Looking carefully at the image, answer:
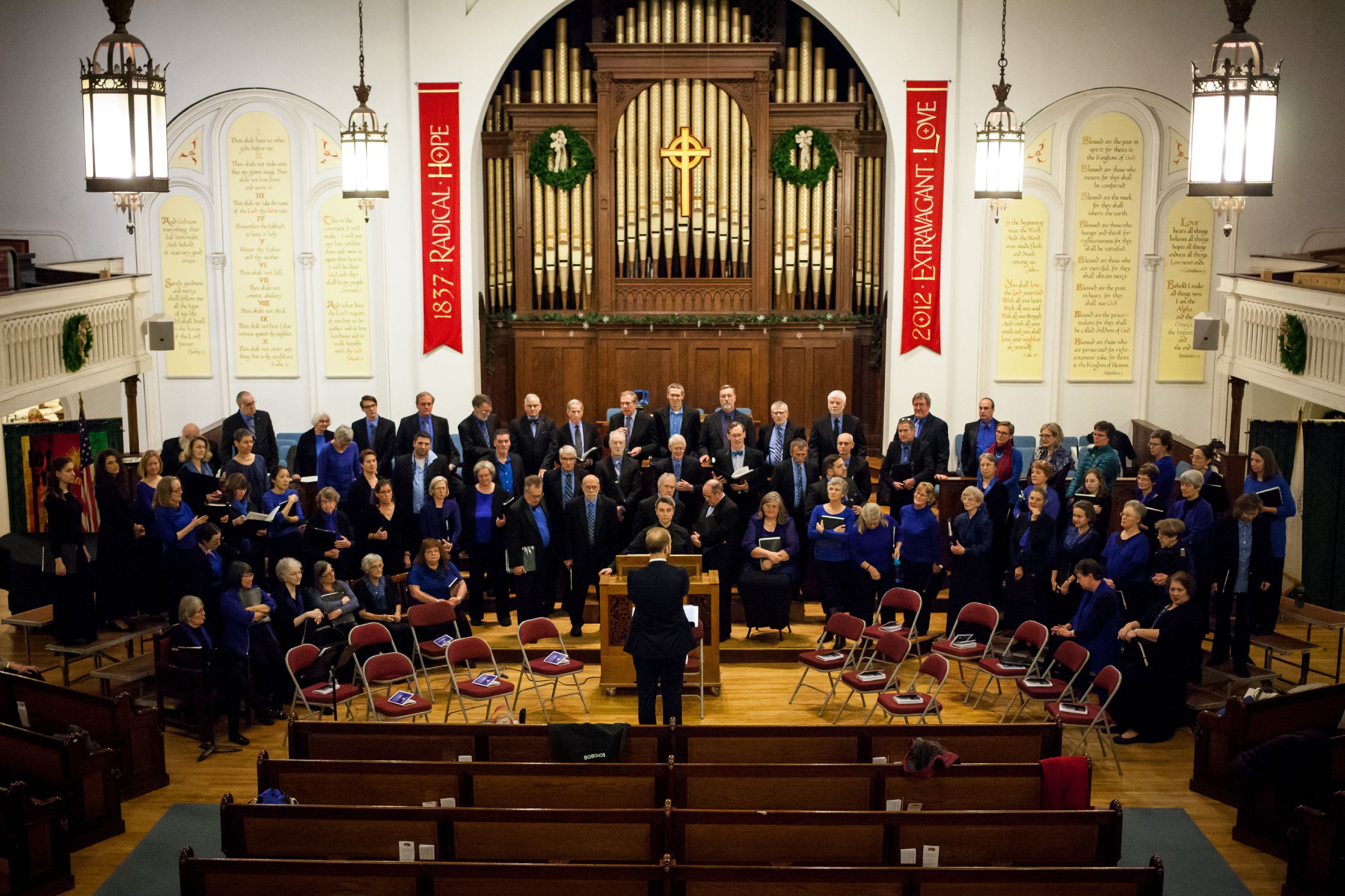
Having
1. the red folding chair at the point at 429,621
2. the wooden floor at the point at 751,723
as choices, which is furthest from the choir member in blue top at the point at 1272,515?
the red folding chair at the point at 429,621

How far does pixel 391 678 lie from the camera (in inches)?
357

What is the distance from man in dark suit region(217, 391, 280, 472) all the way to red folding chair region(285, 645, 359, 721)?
3.72 metres

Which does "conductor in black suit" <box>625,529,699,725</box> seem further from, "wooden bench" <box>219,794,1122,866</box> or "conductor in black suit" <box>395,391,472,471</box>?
"conductor in black suit" <box>395,391,472,471</box>

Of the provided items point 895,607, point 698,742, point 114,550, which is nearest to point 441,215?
point 114,550

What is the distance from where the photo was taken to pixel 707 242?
1492 cm

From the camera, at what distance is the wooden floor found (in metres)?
7.95

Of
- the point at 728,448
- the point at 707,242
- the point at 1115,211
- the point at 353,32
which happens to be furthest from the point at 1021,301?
the point at 353,32

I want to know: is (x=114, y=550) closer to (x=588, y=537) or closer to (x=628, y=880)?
(x=588, y=537)

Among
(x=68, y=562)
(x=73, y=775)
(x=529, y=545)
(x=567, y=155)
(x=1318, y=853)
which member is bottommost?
(x=1318, y=853)

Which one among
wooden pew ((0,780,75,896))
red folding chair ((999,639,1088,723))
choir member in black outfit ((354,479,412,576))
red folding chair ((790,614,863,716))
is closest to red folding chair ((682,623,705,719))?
red folding chair ((790,614,863,716))

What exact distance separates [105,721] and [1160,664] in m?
7.18

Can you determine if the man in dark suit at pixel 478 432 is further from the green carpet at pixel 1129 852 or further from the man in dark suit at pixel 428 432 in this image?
the green carpet at pixel 1129 852

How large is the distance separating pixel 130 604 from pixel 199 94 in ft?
20.5

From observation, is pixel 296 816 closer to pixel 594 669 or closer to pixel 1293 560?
pixel 594 669
